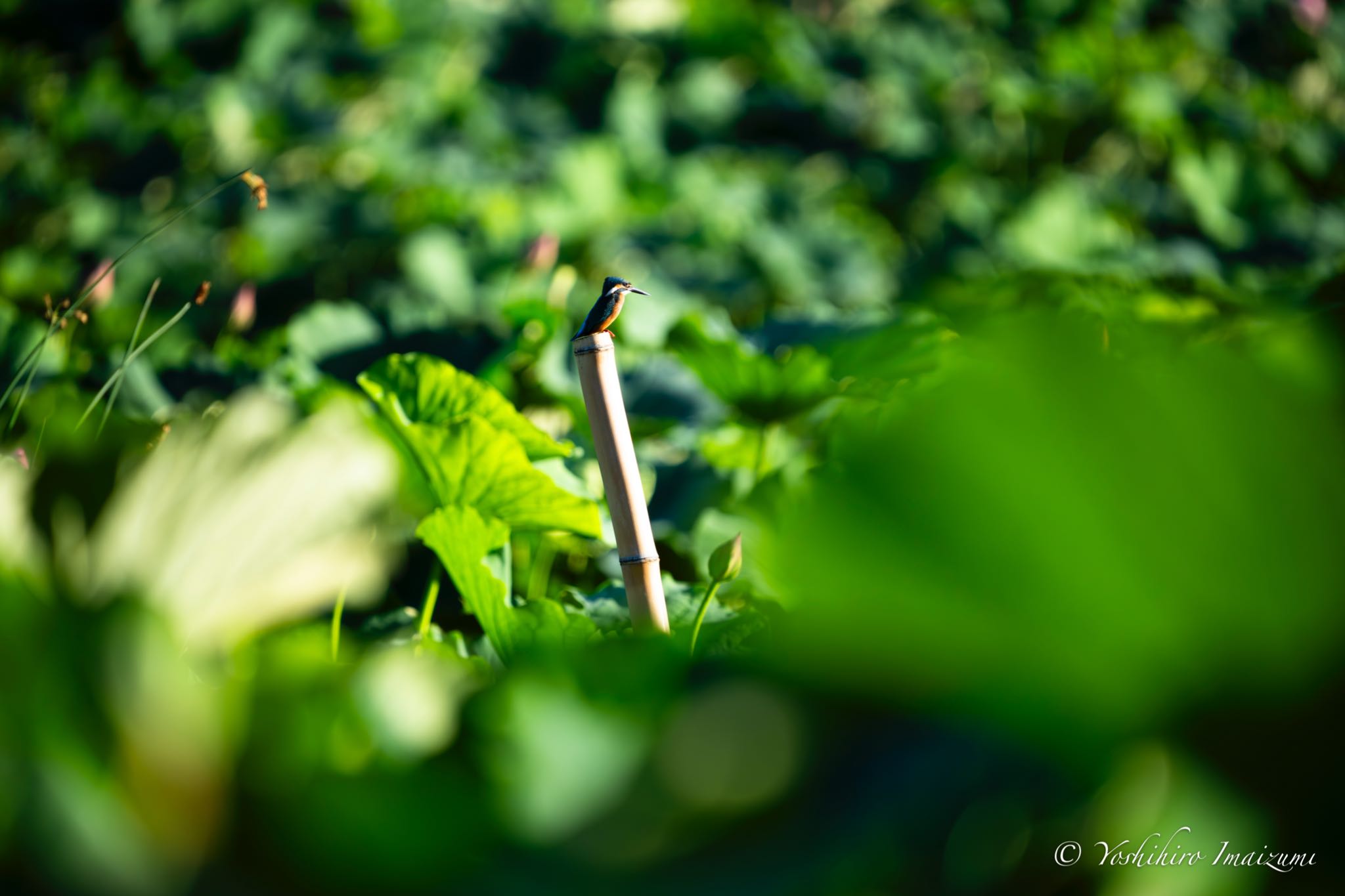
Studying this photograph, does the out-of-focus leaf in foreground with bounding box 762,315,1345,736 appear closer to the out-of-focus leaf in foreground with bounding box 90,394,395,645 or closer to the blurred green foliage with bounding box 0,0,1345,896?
the blurred green foliage with bounding box 0,0,1345,896

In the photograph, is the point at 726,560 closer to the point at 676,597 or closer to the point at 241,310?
the point at 676,597

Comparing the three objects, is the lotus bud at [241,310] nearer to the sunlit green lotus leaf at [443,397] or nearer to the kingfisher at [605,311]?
the sunlit green lotus leaf at [443,397]

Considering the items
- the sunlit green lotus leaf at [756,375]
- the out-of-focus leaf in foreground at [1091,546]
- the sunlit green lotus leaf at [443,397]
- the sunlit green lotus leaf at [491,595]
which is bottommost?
the sunlit green lotus leaf at [491,595]

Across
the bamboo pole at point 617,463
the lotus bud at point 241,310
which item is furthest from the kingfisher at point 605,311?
the lotus bud at point 241,310

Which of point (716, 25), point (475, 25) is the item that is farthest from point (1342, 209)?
point (475, 25)

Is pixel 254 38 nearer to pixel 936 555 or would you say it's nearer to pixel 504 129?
pixel 504 129
